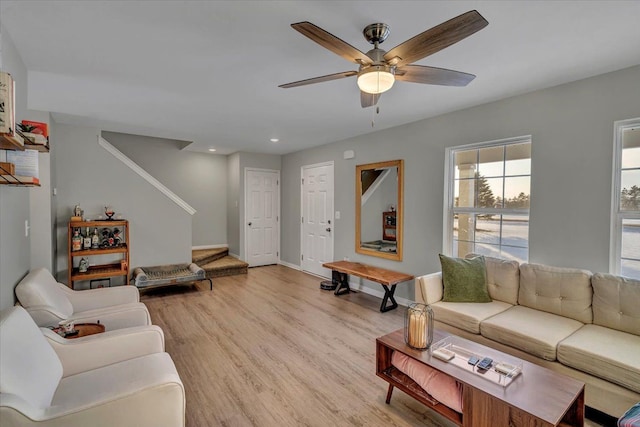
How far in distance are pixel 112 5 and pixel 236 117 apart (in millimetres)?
2145

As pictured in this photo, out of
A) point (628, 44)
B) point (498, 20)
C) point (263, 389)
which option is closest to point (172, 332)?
point (263, 389)

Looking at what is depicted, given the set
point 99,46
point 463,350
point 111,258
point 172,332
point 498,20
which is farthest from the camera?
point 111,258

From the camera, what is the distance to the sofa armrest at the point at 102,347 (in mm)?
1790

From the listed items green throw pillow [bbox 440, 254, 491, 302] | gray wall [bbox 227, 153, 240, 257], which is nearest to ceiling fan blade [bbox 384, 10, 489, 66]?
Answer: green throw pillow [bbox 440, 254, 491, 302]

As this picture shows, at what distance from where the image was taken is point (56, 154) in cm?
415

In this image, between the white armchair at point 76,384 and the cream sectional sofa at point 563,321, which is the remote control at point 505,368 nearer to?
the cream sectional sofa at point 563,321

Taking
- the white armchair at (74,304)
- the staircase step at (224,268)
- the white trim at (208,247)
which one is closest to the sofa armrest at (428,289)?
the white armchair at (74,304)

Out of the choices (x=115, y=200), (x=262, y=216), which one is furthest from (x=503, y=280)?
(x=115, y=200)

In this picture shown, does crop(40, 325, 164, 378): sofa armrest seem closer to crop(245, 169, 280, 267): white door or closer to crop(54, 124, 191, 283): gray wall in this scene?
crop(54, 124, 191, 283): gray wall

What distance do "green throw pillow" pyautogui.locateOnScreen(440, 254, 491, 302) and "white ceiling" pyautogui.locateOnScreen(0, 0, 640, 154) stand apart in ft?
5.57

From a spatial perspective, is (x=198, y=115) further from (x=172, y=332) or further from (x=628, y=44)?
(x=628, y=44)

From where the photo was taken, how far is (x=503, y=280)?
114 inches

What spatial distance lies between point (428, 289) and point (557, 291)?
104 centimetres

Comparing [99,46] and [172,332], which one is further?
[172,332]
